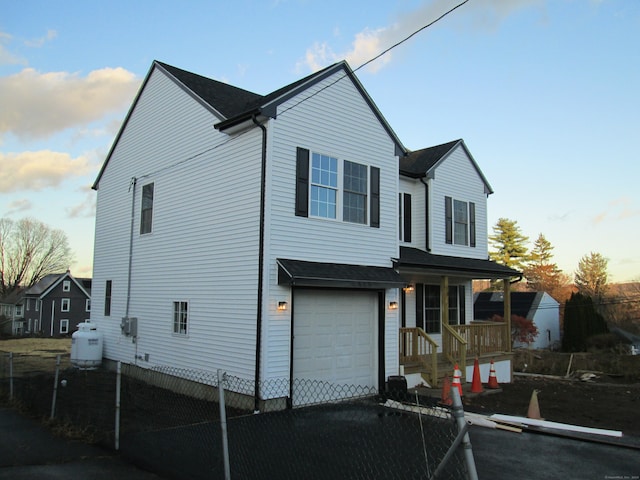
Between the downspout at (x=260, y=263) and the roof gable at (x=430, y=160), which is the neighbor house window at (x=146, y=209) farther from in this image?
the roof gable at (x=430, y=160)

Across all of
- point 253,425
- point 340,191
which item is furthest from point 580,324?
point 253,425

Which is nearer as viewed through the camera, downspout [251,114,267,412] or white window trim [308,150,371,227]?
downspout [251,114,267,412]

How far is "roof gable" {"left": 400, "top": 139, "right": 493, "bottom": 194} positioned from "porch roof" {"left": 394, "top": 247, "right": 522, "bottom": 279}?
251 centimetres

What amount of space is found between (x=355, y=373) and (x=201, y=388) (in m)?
3.68

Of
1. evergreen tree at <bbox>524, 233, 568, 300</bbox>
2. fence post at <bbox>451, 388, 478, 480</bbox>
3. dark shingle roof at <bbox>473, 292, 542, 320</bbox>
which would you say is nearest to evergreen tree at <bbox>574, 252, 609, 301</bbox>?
evergreen tree at <bbox>524, 233, 568, 300</bbox>

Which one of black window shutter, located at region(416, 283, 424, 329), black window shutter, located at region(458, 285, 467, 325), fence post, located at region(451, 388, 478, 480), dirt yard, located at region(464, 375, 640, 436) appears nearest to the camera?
fence post, located at region(451, 388, 478, 480)

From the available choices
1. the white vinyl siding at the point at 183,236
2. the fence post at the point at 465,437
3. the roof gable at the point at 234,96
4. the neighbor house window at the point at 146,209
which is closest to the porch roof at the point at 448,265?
the roof gable at the point at 234,96

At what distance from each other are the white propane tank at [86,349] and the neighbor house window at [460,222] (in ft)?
39.5

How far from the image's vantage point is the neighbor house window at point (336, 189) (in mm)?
11242

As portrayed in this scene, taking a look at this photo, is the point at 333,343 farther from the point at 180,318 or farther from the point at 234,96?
the point at 234,96

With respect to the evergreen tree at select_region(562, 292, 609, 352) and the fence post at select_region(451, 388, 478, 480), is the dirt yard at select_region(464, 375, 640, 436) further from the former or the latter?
the evergreen tree at select_region(562, 292, 609, 352)

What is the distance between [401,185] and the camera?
52.7 feet

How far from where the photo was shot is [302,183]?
11.2 metres

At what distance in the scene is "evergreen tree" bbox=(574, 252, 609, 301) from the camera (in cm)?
6091
